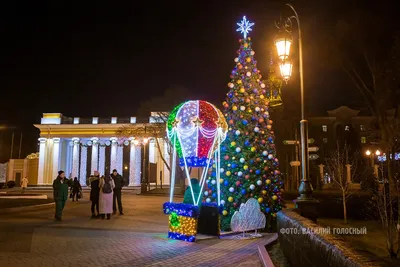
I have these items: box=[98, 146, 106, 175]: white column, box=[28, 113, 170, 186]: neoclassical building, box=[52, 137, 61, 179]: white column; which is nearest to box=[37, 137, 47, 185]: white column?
box=[28, 113, 170, 186]: neoclassical building

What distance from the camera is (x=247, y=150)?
12648 mm

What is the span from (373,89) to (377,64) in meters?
1.40

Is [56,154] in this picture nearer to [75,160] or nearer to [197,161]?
[75,160]

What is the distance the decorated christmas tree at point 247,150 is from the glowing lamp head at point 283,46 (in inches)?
103

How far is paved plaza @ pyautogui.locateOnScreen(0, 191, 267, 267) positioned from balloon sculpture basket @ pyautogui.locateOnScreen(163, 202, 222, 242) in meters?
0.28

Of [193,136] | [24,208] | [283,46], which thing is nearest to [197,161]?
[193,136]

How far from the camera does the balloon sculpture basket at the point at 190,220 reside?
10094 millimetres

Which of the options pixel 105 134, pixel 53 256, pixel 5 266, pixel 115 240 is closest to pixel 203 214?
pixel 115 240

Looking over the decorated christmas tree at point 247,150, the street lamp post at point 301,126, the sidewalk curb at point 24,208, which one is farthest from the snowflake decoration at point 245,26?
the sidewalk curb at point 24,208

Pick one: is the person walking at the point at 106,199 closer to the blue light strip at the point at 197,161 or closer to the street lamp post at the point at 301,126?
the blue light strip at the point at 197,161

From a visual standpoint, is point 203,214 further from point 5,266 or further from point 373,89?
point 373,89

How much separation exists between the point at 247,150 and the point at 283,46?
3.82 meters

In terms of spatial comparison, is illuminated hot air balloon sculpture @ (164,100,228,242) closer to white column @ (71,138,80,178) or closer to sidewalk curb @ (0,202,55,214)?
sidewalk curb @ (0,202,55,214)

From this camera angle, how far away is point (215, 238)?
35.5 ft
